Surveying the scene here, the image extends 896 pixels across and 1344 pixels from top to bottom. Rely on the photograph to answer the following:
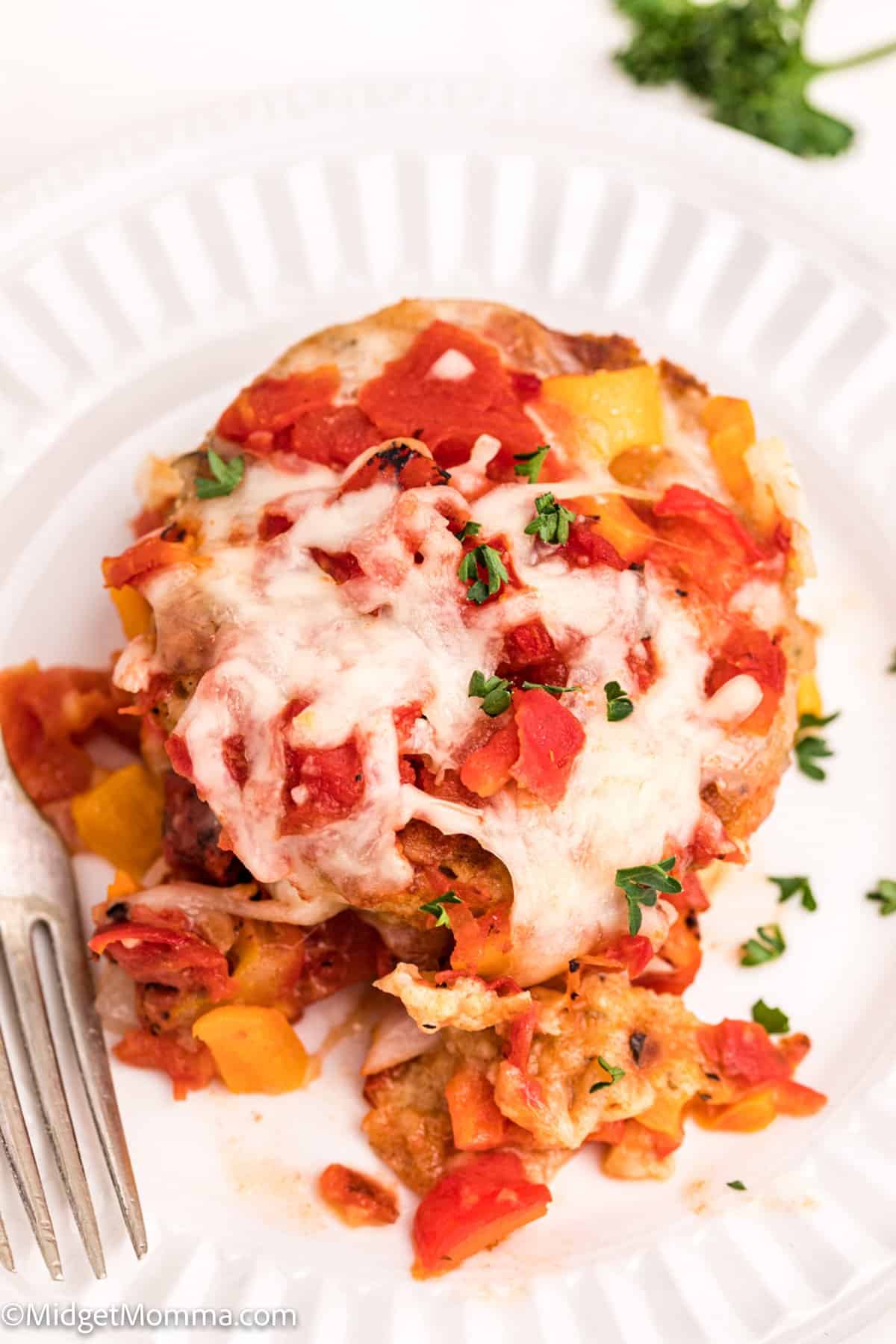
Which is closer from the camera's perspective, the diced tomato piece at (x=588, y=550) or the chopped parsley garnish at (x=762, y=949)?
the diced tomato piece at (x=588, y=550)

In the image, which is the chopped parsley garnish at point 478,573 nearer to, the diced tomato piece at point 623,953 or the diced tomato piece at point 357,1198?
the diced tomato piece at point 623,953

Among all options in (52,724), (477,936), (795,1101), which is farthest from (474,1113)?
(52,724)

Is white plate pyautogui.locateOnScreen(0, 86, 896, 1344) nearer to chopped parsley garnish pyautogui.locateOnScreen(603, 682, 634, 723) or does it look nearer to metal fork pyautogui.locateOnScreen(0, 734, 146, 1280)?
metal fork pyautogui.locateOnScreen(0, 734, 146, 1280)

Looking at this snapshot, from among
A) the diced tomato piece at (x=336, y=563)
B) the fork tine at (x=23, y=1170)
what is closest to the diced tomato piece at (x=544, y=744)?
the diced tomato piece at (x=336, y=563)

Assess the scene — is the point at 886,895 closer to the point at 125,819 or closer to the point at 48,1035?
the point at 125,819

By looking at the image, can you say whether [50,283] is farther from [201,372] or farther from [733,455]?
[733,455]
